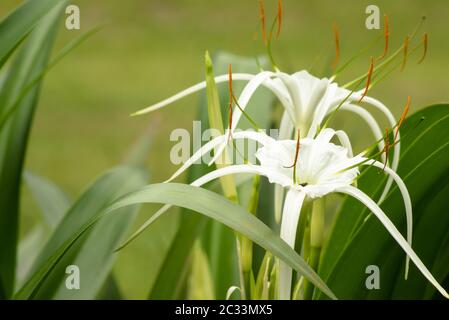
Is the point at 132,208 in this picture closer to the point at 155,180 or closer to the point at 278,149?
the point at 278,149

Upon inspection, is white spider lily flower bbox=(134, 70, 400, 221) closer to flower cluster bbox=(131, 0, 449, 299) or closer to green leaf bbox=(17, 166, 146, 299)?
flower cluster bbox=(131, 0, 449, 299)

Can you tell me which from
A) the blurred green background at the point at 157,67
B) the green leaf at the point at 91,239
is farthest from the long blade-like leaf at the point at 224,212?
the blurred green background at the point at 157,67

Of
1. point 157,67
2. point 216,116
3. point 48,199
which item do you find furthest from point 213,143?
point 157,67

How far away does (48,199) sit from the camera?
116 centimetres

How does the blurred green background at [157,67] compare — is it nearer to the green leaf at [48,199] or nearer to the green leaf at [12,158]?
the green leaf at [48,199]

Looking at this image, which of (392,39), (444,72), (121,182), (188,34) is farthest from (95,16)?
(121,182)

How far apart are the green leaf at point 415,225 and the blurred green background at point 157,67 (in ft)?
3.80

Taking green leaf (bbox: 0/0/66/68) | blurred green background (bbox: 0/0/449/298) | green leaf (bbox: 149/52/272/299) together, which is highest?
blurred green background (bbox: 0/0/449/298)

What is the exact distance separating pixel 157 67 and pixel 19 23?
1.95 m

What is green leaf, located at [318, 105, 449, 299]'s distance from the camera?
64 cm

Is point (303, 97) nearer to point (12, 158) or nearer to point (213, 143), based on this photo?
point (213, 143)

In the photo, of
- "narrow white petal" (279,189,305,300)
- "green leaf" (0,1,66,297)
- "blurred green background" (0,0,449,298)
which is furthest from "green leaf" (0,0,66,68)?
"blurred green background" (0,0,449,298)

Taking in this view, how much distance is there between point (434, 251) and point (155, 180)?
139 centimetres

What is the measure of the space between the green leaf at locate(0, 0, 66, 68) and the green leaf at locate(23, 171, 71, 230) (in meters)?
0.47
